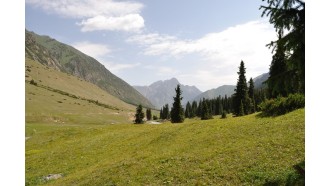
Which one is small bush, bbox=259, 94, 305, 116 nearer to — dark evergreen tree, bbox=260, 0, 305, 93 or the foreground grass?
the foreground grass

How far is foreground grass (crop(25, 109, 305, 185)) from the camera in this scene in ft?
78.5

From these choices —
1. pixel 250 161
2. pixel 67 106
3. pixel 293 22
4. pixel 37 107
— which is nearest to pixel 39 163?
pixel 250 161

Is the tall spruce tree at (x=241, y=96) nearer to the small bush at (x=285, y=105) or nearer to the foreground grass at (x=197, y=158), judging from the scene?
the foreground grass at (x=197, y=158)

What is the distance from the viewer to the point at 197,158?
28688 mm

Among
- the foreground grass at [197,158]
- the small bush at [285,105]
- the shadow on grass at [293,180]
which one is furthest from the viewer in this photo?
the small bush at [285,105]

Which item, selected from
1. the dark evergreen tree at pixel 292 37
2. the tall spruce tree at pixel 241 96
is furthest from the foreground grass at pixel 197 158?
the tall spruce tree at pixel 241 96

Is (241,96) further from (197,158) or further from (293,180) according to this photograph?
(293,180)

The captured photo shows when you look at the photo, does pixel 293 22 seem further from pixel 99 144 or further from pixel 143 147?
pixel 99 144

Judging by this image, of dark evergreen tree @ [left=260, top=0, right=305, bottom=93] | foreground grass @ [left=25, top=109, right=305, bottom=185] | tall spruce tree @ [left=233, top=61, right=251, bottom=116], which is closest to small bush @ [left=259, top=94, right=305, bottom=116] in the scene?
foreground grass @ [left=25, top=109, right=305, bottom=185]

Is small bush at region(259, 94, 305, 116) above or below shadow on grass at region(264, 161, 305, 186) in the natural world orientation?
above

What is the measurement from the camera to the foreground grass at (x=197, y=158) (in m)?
23.9

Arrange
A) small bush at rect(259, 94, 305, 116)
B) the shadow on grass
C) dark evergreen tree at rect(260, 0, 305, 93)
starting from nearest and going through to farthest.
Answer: dark evergreen tree at rect(260, 0, 305, 93) < the shadow on grass < small bush at rect(259, 94, 305, 116)
